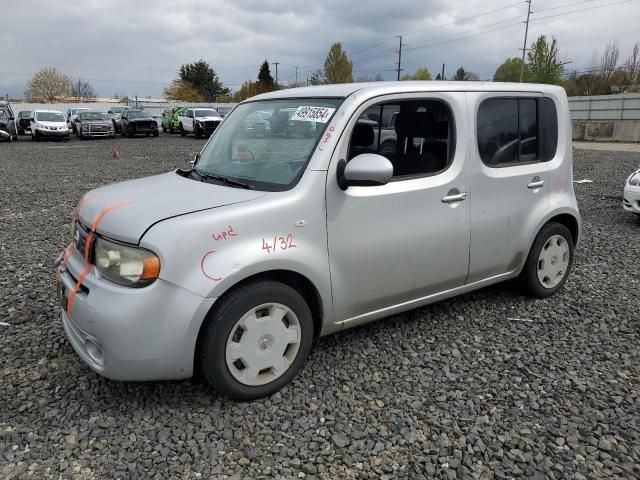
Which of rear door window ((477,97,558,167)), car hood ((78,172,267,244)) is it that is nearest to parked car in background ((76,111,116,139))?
car hood ((78,172,267,244))

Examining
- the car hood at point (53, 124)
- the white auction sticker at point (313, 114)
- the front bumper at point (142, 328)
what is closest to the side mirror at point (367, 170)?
the white auction sticker at point (313, 114)

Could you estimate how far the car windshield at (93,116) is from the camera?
27.9 m

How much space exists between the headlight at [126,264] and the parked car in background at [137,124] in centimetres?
2984

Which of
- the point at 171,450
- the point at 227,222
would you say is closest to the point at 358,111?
the point at 227,222

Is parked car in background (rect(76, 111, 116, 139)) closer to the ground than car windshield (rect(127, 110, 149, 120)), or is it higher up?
closer to the ground

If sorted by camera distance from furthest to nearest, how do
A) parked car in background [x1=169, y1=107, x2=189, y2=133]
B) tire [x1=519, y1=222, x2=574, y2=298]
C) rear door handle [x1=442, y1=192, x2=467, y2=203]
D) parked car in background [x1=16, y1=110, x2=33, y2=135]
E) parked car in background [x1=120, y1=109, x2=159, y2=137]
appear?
parked car in background [x1=169, y1=107, x2=189, y2=133], parked car in background [x1=16, y1=110, x2=33, y2=135], parked car in background [x1=120, y1=109, x2=159, y2=137], tire [x1=519, y1=222, x2=574, y2=298], rear door handle [x1=442, y1=192, x2=467, y2=203]

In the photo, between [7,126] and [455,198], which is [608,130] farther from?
[7,126]

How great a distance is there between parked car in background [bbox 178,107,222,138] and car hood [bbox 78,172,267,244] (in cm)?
2591

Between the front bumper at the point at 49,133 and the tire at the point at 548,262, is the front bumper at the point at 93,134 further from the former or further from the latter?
A: the tire at the point at 548,262

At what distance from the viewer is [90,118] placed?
2798 centimetres

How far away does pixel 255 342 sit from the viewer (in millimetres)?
2893

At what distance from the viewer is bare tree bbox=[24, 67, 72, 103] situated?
77312mm

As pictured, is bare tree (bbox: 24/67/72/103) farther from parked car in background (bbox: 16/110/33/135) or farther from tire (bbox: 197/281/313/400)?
tire (bbox: 197/281/313/400)

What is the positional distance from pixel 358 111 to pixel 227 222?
3.71 ft
